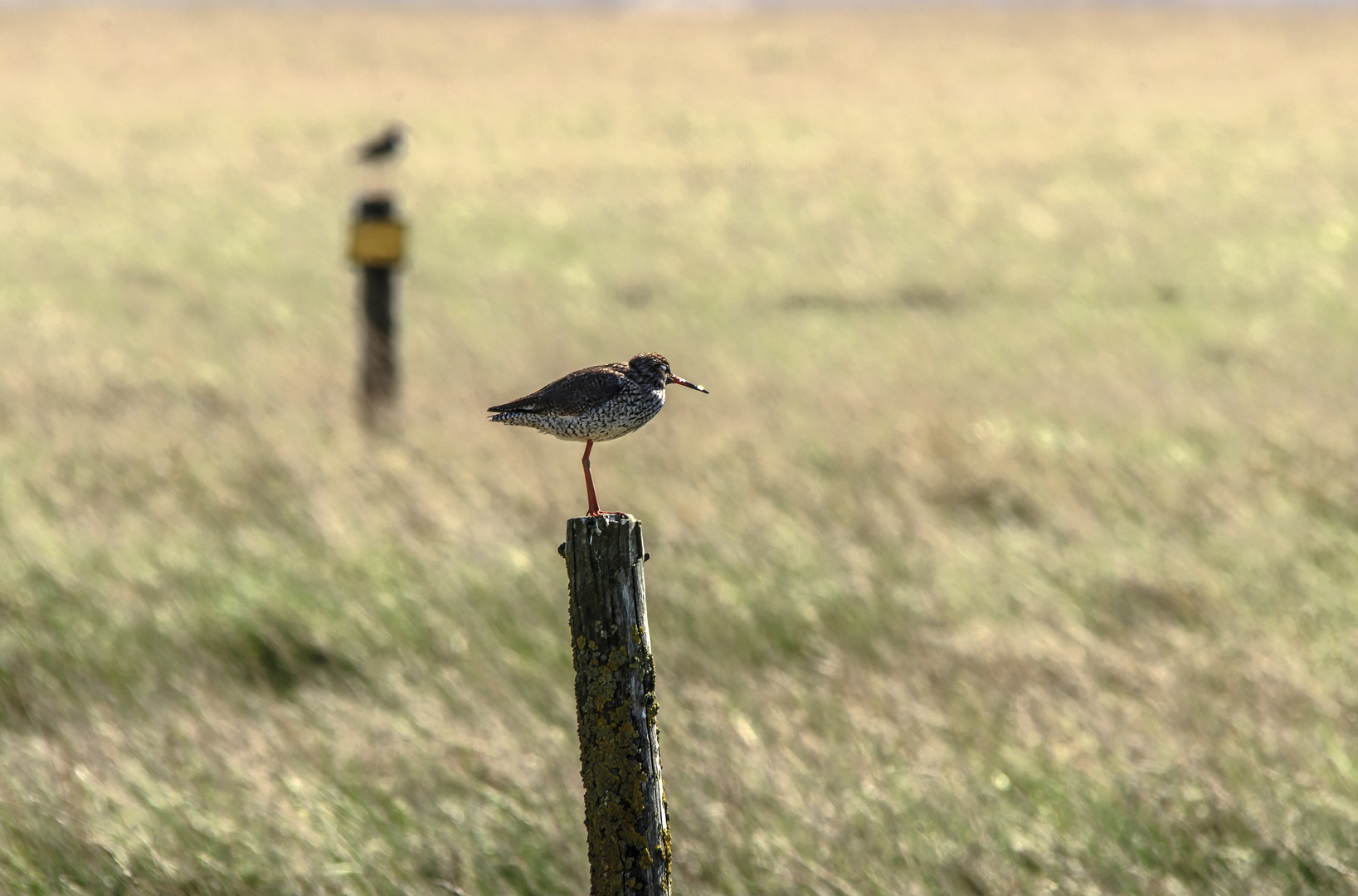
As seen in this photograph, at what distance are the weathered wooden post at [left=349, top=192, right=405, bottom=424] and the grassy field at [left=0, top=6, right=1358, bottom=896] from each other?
14.0 inches

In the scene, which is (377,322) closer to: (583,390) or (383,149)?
(383,149)

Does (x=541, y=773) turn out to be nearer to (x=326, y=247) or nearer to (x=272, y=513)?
(x=272, y=513)

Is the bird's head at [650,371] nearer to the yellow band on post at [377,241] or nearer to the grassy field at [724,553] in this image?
the grassy field at [724,553]

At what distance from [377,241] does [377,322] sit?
0.62 m

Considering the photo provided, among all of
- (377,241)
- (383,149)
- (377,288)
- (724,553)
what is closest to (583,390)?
(724,553)

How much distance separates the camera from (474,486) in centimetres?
716

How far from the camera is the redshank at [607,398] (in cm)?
→ 285

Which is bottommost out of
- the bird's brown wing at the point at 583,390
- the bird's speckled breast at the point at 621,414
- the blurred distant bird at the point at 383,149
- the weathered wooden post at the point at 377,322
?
the bird's speckled breast at the point at 621,414

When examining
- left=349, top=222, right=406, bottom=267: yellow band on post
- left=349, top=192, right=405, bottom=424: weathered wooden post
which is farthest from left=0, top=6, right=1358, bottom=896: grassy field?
left=349, top=222, right=406, bottom=267: yellow band on post

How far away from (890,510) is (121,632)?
3461 mm

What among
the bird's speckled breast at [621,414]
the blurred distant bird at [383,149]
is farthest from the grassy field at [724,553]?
the blurred distant bird at [383,149]

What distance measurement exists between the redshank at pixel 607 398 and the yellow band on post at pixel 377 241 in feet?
18.8

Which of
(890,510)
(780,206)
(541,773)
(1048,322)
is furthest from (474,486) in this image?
(780,206)

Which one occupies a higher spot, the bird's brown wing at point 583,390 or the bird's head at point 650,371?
the bird's head at point 650,371
